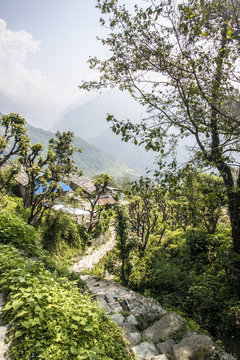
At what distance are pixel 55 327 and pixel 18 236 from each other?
394cm

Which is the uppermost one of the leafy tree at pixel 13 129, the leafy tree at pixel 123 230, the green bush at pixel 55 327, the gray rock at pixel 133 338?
the leafy tree at pixel 13 129

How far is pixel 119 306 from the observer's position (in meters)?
5.48

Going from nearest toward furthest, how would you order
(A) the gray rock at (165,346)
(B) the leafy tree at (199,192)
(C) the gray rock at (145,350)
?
(C) the gray rock at (145,350) → (A) the gray rock at (165,346) → (B) the leafy tree at (199,192)

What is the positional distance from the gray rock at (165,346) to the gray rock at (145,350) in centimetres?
12

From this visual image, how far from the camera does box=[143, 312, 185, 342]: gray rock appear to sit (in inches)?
150

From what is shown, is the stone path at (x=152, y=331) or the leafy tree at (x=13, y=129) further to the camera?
the leafy tree at (x=13, y=129)

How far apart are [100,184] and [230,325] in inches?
463

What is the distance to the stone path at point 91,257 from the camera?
12.3m

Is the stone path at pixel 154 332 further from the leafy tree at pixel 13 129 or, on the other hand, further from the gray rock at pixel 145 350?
the leafy tree at pixel 13 129

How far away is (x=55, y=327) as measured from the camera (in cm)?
235

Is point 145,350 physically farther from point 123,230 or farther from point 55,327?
point 123,230

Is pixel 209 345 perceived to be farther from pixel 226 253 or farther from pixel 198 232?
pixel 198 232

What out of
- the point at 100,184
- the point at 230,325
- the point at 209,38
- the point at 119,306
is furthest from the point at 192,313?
the point at 100,184

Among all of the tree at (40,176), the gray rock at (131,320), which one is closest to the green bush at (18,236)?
the gray rock at (131,320)
